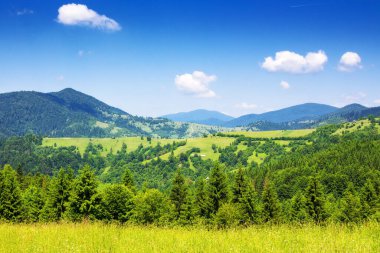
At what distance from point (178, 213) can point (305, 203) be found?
1019 inches

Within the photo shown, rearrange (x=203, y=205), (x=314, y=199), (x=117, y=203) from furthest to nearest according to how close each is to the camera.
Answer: (x=314, y=199) < (x=117, y=203) < (x=203, y=205)

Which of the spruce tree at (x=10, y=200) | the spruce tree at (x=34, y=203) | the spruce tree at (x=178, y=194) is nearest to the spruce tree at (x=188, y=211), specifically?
the spruce tree at (x=178, y=194)

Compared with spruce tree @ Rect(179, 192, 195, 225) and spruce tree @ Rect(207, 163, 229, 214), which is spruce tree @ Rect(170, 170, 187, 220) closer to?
spruce tree @ Rect(179, 192, 195, 225)

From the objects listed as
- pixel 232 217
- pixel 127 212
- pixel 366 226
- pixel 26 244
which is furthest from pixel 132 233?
pixel 127 212

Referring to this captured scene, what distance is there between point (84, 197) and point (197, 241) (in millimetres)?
47385

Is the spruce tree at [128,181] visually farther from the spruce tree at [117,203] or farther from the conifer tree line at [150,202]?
the spruce tree at [117,203]

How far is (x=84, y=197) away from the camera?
177 feet

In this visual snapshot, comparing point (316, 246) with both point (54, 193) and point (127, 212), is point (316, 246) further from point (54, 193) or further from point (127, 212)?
point (54, 193)

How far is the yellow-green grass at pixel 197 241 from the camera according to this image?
9.17 meters

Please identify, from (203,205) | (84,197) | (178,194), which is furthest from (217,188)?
(84,197)

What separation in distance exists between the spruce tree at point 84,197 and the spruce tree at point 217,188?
19650 mm

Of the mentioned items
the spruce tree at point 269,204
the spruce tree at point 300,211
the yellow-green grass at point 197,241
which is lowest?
the spruce tree at point 300,211

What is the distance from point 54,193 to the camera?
61.1 m

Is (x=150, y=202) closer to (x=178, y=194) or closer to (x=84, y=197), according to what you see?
(x=178, y=194)
